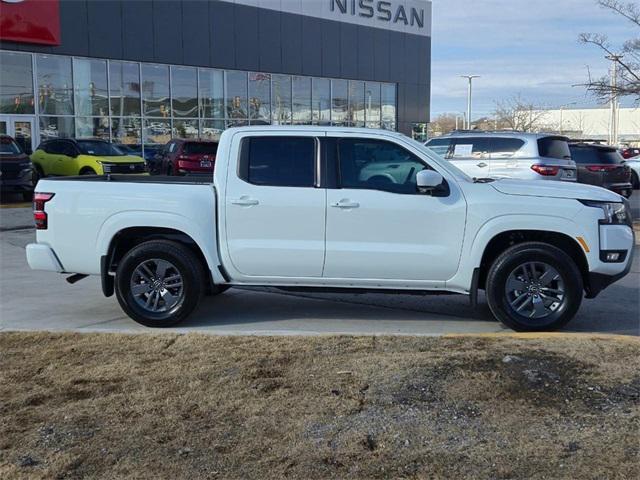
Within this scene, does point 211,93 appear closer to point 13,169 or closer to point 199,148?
point 199,148

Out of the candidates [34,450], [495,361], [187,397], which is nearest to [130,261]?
[187,397]

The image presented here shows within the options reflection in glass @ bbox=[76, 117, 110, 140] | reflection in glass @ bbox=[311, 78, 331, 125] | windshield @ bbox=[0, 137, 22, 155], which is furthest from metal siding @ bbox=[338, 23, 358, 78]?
windshield @ bbox=[0, 137, 22, 155]

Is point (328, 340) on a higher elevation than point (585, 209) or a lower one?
lower

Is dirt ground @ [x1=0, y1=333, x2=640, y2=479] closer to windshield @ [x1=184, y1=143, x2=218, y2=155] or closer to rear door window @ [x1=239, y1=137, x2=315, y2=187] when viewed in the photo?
rear door window @ [x1=239, y1=137, x2=315, y2=187]

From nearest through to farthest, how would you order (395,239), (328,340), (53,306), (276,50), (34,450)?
(34,450)
(328,340)
(395,239)
(53,306)
(276,50)

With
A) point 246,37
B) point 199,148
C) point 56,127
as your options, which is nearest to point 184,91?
point 246,37

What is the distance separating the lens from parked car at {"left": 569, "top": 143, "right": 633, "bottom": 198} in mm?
19234

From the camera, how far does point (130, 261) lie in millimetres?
6844

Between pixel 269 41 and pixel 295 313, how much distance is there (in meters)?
28.4

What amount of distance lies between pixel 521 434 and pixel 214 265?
3.53m

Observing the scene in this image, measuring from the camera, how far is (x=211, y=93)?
3284 cm

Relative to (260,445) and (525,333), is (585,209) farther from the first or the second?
(260,445)

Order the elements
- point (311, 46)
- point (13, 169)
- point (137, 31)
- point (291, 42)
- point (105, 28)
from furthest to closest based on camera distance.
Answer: point (311, 46)
point (291, 42)
point (137, 31)
point (105, 28)
point (13, 169)

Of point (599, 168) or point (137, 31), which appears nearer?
point (599, 168)
